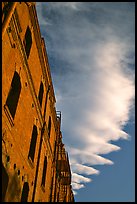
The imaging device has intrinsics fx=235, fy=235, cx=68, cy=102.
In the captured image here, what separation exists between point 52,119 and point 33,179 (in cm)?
583

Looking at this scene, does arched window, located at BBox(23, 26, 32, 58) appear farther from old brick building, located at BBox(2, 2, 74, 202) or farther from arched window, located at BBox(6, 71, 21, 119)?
arched window, located at BBox(6, 71, 21, 119)

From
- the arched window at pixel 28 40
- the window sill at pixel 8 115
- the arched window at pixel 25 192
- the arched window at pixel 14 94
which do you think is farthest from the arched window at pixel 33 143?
the arched window at pixel 28 40

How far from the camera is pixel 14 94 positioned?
943 cm

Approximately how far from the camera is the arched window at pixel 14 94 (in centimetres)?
904

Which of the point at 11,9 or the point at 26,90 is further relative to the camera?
the point at 26,90

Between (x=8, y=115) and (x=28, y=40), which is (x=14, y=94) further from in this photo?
(x=28, y=40)

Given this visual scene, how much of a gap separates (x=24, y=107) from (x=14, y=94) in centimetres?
77

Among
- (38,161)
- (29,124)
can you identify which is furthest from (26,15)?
(38,161)

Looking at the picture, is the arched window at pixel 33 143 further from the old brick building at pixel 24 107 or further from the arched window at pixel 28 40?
the arched window at pixel 28 40

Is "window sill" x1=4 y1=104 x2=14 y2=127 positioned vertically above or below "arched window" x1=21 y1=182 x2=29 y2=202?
above

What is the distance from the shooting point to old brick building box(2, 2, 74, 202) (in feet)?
26.3

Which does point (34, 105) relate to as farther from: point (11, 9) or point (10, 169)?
point (11, 9)

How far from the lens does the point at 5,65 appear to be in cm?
797

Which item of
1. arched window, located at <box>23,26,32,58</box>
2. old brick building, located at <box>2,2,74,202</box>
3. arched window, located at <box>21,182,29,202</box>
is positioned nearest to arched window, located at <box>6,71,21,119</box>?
old brick building, located at <box>2,2,74,202</box>
